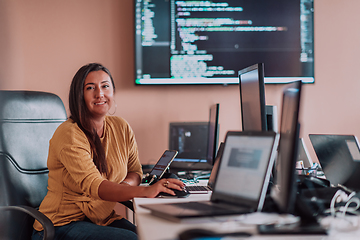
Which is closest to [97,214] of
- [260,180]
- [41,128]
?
[41,128]

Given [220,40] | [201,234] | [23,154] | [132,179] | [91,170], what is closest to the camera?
[201,234]

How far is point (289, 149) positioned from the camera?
0.86 m

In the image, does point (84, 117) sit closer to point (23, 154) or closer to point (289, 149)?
point (23, 154)

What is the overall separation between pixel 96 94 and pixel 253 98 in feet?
2.57

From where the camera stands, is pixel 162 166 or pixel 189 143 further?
pixel 189 143

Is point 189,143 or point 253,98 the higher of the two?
point 253,98

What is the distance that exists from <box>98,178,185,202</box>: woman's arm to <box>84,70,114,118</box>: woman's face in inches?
18.6

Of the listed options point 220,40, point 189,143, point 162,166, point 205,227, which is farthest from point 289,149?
point 220,40

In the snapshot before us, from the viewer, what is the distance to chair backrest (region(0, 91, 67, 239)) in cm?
141

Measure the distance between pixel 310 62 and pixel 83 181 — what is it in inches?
84.8

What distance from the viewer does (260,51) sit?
265cm

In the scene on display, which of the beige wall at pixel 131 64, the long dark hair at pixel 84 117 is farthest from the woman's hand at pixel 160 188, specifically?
the beige wall at pixel 131 64

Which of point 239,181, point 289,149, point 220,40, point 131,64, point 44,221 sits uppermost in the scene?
point 220,40

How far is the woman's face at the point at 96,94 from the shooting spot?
158cm
